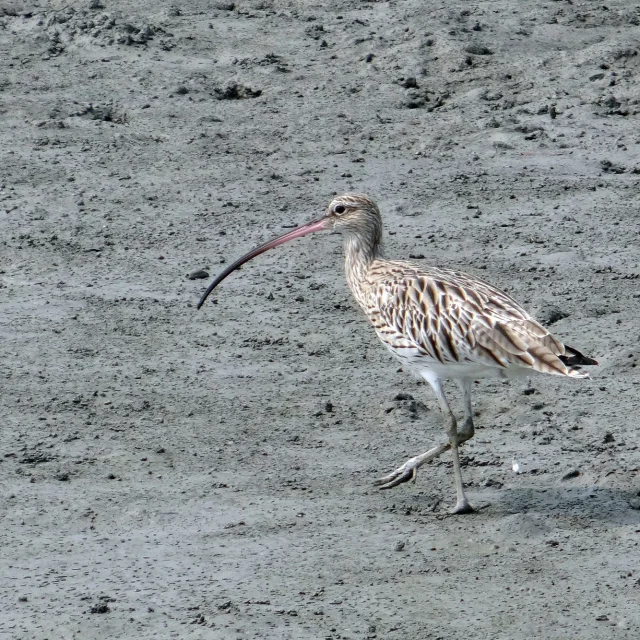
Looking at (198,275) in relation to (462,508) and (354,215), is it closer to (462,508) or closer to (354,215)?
(354,215)

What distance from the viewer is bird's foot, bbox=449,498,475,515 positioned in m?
7.27

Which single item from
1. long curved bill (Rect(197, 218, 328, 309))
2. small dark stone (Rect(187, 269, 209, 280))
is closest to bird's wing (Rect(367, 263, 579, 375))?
long curved bill (Rect(197, 218, 328, 309))

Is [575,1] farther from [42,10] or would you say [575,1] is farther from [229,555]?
[229,555]

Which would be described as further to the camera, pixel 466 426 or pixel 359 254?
pixel 359 254

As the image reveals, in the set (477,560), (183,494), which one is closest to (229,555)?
(183,494)

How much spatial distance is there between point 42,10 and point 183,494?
8.07m

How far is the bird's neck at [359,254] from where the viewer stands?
325 inches

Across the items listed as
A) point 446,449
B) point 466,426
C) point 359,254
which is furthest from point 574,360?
point 359,254

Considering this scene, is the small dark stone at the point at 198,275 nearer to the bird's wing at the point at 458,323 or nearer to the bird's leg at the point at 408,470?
the bird's wing at the point at 458,323

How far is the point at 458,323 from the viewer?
7266mm

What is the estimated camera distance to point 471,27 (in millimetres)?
13500

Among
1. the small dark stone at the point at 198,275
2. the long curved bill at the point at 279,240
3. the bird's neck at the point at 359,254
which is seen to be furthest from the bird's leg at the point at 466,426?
the small dark stone at the point at 198,275

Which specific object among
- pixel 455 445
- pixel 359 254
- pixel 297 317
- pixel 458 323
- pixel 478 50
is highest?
pixel 458 323

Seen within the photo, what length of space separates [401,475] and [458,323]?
855 mm
